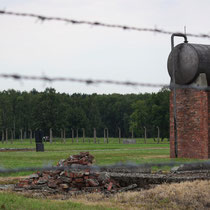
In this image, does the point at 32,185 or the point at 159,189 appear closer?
the point at 159,189

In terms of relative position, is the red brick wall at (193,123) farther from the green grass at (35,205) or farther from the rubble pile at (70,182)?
the green grass at (35,205)

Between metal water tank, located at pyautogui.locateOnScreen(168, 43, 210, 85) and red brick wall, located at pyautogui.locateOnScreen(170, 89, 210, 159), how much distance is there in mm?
949

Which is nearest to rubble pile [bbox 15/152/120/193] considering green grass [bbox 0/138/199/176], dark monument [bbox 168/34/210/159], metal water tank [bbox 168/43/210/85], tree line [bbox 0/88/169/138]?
green grass [bbox 0/138/199/176]

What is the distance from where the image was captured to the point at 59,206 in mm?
9461

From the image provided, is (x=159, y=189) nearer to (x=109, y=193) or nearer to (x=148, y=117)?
(x=109, y=193)

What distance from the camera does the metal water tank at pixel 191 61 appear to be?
72.4 feet

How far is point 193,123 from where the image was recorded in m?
23.1

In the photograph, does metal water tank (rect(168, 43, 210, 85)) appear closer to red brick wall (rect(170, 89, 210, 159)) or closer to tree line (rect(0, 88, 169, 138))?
red brick wall (rect(170, 89, 210, 159))

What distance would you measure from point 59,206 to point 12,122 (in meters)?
105

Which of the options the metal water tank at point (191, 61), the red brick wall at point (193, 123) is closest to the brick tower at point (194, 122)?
the red brick wall at point (193, 123)

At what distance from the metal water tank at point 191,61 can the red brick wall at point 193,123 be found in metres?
0.95

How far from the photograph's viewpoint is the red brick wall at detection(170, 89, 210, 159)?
2244 centimetres

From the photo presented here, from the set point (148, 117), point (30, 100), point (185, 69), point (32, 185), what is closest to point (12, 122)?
point (30, 100)

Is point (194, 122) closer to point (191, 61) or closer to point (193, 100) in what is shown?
point (193, 100)
